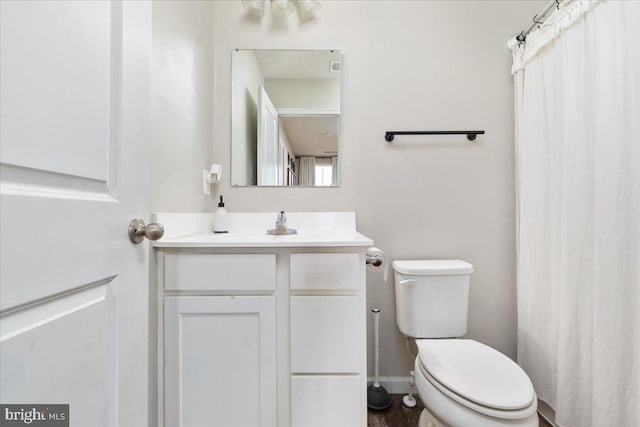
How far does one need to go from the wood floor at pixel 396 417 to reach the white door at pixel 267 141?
1.29m

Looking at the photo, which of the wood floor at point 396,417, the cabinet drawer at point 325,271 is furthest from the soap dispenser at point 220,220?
the wood floor at point 396,417

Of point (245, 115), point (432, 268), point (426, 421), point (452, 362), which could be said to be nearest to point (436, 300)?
point (432, 268)

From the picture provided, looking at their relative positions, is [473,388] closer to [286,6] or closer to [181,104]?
[181,104]

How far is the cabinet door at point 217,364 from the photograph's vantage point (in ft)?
2.87

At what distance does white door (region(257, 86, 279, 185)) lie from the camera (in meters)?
1.48

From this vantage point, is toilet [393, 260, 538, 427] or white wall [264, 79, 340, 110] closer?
toilet [393, 260, 538, 427]

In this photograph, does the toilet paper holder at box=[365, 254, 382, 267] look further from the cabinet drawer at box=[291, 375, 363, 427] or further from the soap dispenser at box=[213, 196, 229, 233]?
the soap dispenser at box=[213, 196, 229, 233]

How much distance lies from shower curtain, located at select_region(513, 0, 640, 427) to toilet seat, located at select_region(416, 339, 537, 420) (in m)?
0.32

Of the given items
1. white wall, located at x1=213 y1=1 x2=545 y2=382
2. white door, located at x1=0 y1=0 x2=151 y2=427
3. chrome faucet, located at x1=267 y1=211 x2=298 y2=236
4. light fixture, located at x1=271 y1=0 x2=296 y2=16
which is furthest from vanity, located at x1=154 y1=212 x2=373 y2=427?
light fixture, located at x1=271 y1=0 x2=296 y2=16

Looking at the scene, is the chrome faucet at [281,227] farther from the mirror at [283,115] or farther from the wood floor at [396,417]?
the wood floor at [396,417]

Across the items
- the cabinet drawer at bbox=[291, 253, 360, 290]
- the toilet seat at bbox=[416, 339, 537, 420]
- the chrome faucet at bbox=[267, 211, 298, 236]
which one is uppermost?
the chrome faucet at bbox=[267, 211, 298, 236]

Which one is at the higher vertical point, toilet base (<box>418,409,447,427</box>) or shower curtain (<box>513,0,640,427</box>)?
shower curtain (<box>513,0,640,427</box>)

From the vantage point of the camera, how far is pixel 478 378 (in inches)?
35.9

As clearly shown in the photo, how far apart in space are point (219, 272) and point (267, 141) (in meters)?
0.85
